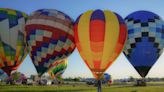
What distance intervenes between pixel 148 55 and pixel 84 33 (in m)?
10.1

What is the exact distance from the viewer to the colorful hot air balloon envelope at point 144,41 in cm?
3281

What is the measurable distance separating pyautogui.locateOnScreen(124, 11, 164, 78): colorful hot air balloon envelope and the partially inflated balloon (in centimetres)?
765

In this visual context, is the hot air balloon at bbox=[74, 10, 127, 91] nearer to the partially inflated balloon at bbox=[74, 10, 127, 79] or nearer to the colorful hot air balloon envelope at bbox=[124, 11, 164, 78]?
the partially inflated balloon at bbox=[74, 10, 127, 79]

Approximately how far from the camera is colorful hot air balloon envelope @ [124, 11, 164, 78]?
32.8 metres

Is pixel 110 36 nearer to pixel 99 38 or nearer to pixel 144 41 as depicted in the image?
pixel 99 38

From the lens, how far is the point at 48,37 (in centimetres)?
2794

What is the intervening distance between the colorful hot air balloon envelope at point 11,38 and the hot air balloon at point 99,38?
25.2 ft

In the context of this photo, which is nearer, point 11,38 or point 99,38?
point 99,38

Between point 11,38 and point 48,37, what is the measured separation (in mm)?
5030

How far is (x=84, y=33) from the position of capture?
25.1m

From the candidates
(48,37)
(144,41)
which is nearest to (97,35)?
(48,37)

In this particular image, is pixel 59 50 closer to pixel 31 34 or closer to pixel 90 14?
pixel 31 34

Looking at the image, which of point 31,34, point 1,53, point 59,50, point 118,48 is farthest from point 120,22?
point 1,53

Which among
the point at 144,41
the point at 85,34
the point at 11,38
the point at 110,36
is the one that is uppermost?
the point at 11,38
